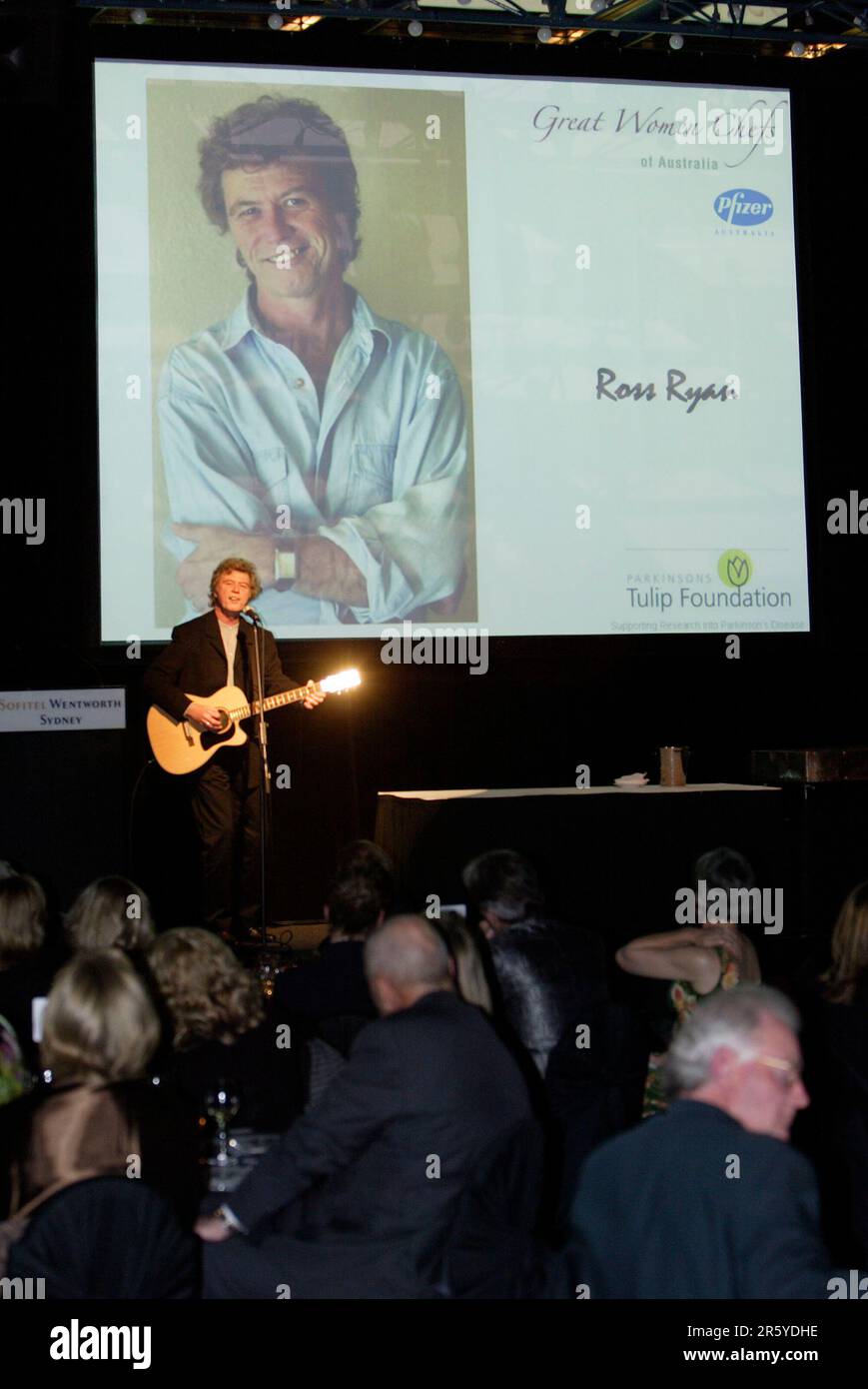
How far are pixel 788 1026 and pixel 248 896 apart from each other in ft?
15.4

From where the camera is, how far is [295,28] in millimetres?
7133

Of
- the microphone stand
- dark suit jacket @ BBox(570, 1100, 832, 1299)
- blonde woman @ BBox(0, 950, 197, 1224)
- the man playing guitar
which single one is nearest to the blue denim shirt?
the man playing guitar

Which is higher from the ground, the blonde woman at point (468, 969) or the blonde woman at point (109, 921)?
the blonde woman at point (109, 921)

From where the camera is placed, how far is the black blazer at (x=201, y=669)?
21.2 feet

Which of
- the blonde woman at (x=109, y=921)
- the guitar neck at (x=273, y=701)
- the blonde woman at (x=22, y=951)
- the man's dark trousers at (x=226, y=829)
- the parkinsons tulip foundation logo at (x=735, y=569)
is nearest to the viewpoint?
the blonde woman at (x=22, y=951)

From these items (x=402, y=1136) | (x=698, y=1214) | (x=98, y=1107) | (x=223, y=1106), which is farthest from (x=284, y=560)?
(x=698, y=1214)

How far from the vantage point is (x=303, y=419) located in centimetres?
712

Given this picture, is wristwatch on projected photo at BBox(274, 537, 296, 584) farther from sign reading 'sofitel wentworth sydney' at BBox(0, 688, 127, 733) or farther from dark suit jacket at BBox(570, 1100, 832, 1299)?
dark suit jacket at BBox(570, 1100, 832, 1299)

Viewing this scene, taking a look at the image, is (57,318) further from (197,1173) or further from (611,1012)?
(197,1173)

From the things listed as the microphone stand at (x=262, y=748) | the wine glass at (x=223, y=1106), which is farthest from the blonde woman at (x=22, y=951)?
the microphone stand at (x=262, y=748)

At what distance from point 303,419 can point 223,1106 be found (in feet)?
15.3

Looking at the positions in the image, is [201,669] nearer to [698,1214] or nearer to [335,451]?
[335,451]

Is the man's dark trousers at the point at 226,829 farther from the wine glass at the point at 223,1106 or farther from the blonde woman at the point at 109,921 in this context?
the wine glass at the point at 223,1106

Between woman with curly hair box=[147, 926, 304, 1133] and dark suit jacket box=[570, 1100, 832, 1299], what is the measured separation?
3.37ft
